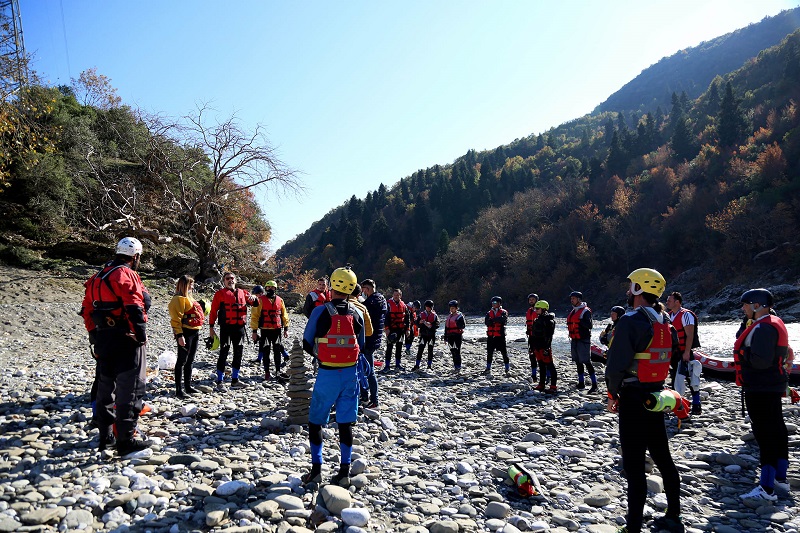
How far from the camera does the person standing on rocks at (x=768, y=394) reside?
15.1 feet

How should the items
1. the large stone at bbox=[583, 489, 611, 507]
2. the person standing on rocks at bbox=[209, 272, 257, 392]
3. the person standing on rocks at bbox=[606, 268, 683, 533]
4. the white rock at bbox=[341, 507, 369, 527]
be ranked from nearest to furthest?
1. the person standing on rocks at bbox=[606, 268, 683, 533]
2. the white rock at bbox=[341, 507, 369, 527]
3. the large stone at bbox=[583, 489, 611, 507]
4. the person standing on rocks at bbox=[209, 272, 257, 392]

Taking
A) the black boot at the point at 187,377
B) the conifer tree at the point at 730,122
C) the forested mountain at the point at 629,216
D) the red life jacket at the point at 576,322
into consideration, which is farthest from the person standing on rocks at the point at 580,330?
the conifer tree at the point at 730,122

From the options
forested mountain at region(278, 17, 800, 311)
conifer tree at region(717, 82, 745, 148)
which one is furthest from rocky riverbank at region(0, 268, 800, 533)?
conifer tree at region(717, 82, 745, 148)

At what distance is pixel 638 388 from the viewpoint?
367 cm

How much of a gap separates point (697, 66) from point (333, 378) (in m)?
217

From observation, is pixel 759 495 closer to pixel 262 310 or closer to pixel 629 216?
pixel 262 310

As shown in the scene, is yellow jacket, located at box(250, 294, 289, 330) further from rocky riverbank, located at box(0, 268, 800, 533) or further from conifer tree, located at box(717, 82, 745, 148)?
conifer tree, located at box(717, 82, 745, 148)

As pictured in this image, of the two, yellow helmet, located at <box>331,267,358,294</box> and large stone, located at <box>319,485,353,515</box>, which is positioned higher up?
yellow helmet, located at <box>331,267,358,294</box>

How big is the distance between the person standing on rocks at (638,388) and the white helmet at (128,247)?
497 cm

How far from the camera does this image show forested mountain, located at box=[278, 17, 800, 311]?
45.7m

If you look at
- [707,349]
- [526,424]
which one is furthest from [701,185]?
[526,424]

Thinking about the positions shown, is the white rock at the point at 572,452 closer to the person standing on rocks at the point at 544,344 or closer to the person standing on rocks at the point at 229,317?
the person standing on rocks at the point at 544,344

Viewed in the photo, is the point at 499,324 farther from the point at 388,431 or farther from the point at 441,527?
the point at 441,527

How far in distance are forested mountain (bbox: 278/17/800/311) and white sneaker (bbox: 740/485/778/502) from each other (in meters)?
41.3
